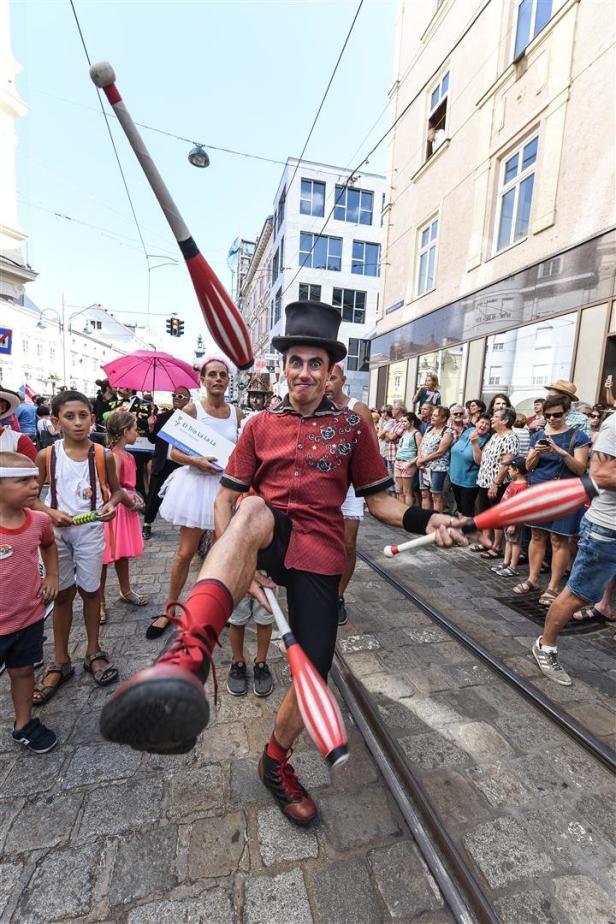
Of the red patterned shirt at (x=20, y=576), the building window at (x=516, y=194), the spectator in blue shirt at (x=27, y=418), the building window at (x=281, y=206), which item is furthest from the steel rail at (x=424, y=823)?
the building window at (x=281, y=206)

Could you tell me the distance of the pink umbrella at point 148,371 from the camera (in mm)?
6711

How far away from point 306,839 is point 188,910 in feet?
1.85

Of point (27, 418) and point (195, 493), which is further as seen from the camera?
point (27, 418)

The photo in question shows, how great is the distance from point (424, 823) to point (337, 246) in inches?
1491

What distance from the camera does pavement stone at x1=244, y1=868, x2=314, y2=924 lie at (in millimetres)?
1676

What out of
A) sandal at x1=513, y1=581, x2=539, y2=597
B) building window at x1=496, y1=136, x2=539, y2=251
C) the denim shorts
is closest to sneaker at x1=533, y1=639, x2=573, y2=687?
the denim shorts

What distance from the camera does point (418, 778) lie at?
234cm

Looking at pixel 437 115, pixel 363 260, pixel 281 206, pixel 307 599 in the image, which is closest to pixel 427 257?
pixel 437 115

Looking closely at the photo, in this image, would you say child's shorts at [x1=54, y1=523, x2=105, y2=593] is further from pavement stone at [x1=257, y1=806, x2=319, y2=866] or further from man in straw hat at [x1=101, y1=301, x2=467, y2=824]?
pavement stone at [x1=257, y1=806, x2=319, y2=866]

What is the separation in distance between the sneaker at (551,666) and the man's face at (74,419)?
13.3 feet

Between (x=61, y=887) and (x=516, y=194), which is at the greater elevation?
(x=516, y=194)

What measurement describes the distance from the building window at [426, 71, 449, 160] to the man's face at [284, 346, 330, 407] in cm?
1334

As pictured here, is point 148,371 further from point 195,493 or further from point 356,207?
point 356,207

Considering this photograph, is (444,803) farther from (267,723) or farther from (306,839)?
(267,723)
